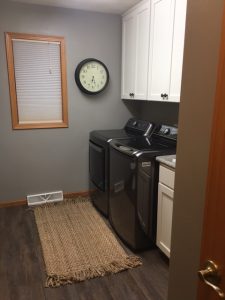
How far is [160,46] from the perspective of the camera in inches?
96.3

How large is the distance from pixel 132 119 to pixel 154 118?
1.05ft

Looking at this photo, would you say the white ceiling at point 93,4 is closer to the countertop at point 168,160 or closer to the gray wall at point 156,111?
the gray wall at point 156,111

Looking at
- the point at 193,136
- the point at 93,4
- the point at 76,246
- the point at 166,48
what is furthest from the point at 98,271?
the point at 93,4

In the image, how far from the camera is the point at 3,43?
9.37ft

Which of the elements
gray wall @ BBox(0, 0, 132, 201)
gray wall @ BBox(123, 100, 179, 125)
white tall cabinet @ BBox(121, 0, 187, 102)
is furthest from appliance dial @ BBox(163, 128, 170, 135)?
gray wall @ BBox(0, 0, 132, 201)

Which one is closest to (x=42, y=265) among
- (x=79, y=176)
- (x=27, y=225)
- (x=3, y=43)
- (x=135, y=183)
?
(x=27, y=225)

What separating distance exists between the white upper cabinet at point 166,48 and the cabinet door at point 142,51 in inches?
3.9

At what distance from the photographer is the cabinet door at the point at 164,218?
200cm

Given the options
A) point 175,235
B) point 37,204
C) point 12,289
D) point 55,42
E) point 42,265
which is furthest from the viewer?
point 37,204

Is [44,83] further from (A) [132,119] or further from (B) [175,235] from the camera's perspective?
(B) [175,235]

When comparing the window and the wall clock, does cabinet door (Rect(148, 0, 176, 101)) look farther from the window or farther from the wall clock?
the window

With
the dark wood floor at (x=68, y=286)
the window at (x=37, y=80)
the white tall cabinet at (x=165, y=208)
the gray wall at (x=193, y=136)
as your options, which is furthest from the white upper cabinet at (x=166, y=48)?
the dark wood floor at (x=68, y=286)

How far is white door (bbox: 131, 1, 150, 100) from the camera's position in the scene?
266 cm

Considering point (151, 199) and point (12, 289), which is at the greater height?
point (151, 199)
